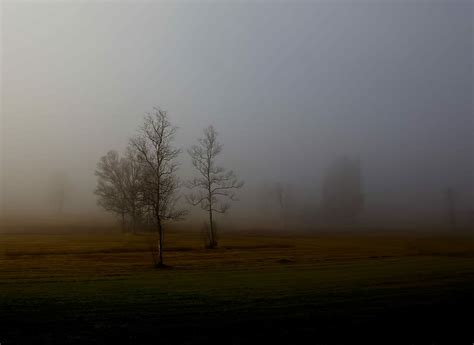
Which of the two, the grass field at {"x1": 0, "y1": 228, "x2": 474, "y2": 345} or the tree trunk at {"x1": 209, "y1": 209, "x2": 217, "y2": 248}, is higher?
the tree trunk at {"x1": 209, "y1": 209, "x2": 217, "y2": 248}

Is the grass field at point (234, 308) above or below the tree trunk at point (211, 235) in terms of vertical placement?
below

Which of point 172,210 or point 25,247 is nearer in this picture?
point 172,210

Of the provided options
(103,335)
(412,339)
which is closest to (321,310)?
(412,339)

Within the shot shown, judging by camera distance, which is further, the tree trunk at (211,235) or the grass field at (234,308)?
the tree trunk at (211,235)

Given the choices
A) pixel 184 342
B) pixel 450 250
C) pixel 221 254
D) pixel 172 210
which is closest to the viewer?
pixel 184 342

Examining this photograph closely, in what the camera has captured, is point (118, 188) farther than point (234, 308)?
Yes

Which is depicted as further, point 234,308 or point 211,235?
point 211,235

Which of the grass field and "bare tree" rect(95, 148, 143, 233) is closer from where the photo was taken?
the grass field

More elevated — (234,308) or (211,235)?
(211,235)

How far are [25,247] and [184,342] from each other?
48.3 m

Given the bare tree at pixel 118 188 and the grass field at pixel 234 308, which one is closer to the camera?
the grass field at pixel 234 308

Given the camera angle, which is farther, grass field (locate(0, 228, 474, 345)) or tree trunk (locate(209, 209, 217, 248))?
tree trunk (locate(209, 209, 217, 248))

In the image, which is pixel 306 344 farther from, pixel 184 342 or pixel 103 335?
pixel 103 335

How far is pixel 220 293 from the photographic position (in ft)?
71.5
